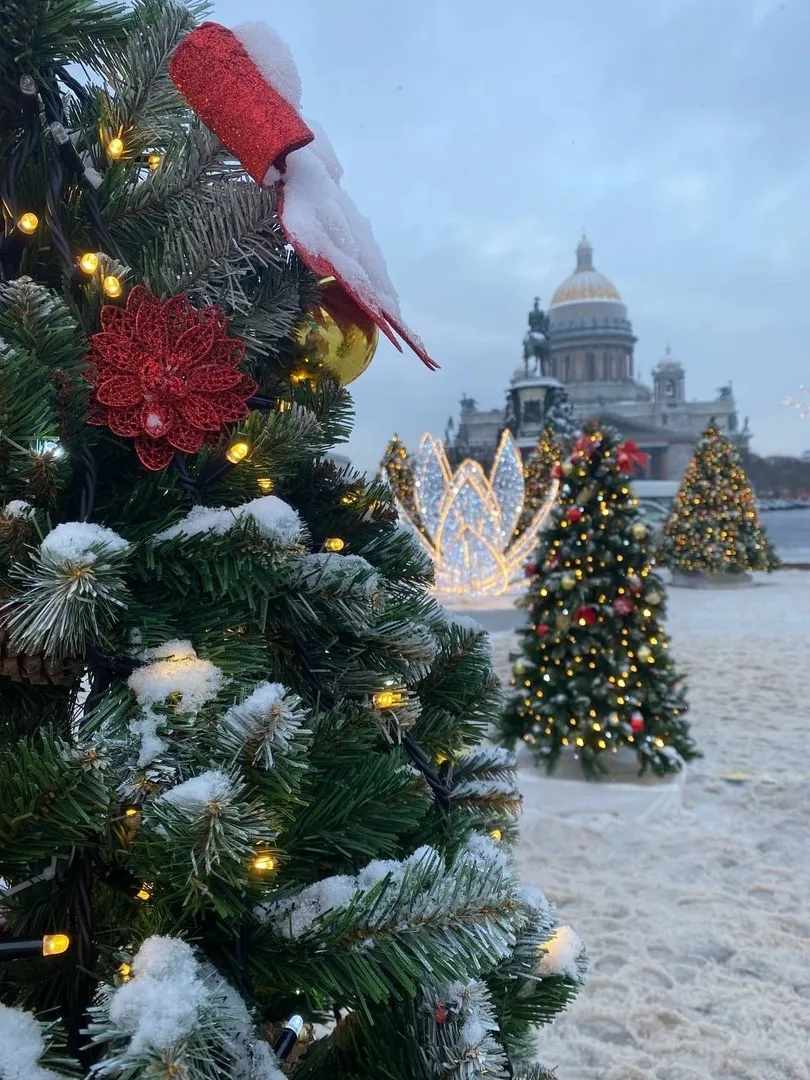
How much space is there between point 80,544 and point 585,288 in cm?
7197

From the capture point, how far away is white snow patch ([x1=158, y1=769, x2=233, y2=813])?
2.24ft

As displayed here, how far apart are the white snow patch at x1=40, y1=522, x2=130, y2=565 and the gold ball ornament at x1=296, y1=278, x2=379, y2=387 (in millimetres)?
579

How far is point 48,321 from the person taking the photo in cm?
89

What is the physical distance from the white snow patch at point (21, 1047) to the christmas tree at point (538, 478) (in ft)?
55.9

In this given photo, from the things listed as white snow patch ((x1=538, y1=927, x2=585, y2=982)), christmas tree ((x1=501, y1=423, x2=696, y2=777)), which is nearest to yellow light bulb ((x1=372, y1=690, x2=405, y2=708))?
white snow patch ((x1=538, y1=927, x2=585, y2=982))

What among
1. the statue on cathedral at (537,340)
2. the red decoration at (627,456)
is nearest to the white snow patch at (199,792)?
the red decoration at (627,456)

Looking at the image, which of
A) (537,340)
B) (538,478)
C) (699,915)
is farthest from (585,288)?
(699,915)

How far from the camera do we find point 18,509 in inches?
32.0

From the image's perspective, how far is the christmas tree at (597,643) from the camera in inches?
181

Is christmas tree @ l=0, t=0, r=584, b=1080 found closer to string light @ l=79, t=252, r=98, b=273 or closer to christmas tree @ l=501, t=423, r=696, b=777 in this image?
string light @ l=79, t=252, r=98, b=273

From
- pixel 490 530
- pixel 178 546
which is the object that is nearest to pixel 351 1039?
pixel 178 546

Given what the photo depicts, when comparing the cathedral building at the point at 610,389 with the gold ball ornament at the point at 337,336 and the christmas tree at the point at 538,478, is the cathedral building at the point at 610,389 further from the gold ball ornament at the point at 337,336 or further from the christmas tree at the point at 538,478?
the gold ball ornament at the point at 337,336

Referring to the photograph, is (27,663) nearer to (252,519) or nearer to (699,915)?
(252,519)

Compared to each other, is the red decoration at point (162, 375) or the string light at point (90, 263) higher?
the string light at point (90, 263)
